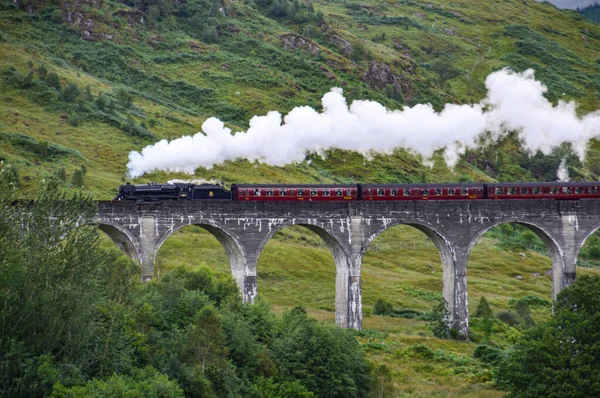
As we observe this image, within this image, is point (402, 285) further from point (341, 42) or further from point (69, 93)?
point (341, 42)

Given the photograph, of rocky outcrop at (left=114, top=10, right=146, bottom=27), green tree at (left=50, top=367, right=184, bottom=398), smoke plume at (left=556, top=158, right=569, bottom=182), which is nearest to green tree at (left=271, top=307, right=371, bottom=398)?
green tree at (left=50, top=367, right=184, bottom=398)

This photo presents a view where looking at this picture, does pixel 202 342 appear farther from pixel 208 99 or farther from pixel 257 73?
→ pixel 257 73

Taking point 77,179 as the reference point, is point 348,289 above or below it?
below

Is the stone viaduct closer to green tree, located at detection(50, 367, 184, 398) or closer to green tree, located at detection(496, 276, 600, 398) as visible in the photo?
green tree, located at detection(496, 276, 600, 398)

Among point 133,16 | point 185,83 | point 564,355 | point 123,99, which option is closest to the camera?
point 564,355

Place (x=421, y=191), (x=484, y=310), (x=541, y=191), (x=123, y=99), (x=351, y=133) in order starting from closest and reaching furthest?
(x=421, y=191)
(x=541, y=191)
(x=484, y=310)
(x=351, y=133)
(x=123, y=99)

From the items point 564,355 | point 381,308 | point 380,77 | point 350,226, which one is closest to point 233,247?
point 350,226

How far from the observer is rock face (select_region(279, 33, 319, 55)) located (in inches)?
6737

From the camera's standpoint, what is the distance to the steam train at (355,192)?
61.9 meters

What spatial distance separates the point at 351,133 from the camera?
93.8 meters

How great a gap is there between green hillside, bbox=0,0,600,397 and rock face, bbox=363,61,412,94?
37cm

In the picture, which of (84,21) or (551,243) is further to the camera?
(84,21)

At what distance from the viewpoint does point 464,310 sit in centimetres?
6681

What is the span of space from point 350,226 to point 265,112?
76248 mm
